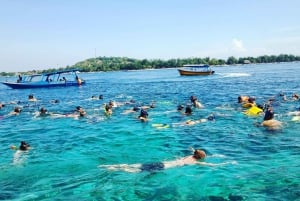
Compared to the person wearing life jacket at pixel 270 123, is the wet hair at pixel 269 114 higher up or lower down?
higher up

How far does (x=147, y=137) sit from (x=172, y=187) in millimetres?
8849

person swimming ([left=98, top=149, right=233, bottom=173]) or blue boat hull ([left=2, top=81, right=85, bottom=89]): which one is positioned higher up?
blue boat hull ([left=2, top=81, right=85, bottom=89])

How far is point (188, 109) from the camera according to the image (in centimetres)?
2928

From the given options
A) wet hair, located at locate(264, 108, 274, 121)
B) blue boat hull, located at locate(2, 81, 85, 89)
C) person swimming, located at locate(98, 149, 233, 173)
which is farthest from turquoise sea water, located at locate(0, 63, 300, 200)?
blue boat hull, located at locate(2, 81, 85, 89)

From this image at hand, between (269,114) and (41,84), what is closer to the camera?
(269,114)

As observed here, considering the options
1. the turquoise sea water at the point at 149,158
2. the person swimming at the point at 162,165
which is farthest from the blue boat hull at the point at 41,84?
the person swimming at the point at 162,165

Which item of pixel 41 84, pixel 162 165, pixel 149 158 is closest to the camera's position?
pixel 162 165

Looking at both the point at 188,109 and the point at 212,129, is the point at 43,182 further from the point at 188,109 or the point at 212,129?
the point at 188,109

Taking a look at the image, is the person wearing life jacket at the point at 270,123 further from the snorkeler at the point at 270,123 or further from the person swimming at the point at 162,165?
the person swimming at the point at 162,165

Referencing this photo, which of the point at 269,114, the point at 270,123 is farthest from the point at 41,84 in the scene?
the point at 270,123

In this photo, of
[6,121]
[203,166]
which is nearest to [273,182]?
[203,166]

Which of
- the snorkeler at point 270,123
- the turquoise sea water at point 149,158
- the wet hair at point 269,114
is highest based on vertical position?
the wet hair at point 269,114

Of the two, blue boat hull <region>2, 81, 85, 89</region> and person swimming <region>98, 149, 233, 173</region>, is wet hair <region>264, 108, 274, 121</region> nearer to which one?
person swimming <region>98, 149, 233, 173</region>

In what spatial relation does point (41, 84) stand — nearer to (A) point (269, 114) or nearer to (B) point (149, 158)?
(A) point (269, 114)
